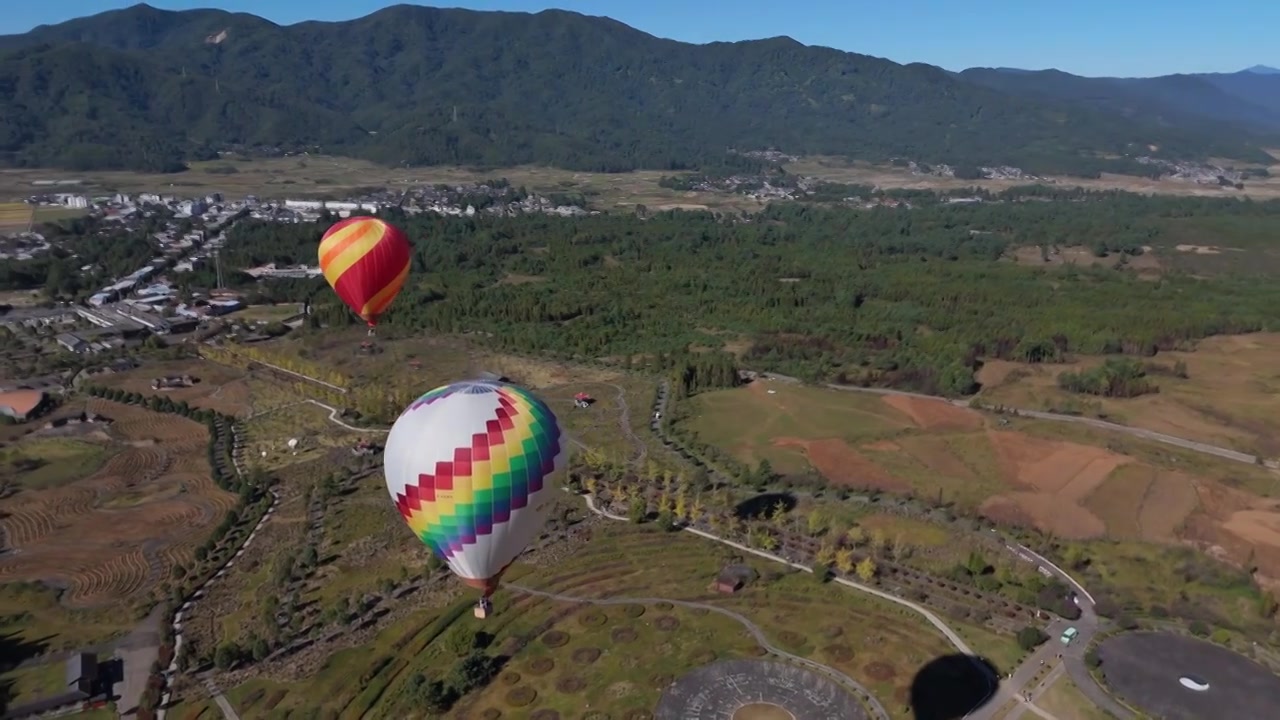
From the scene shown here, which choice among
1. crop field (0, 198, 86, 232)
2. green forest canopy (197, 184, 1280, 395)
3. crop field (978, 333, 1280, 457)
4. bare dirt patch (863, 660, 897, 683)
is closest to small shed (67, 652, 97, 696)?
bare dirt patch (863, 660, 897, 683)

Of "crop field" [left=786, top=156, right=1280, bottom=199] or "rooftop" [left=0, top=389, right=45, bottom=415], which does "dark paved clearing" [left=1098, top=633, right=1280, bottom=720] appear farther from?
"crop field" [left=786, top=156, right=1280, bottom=199]

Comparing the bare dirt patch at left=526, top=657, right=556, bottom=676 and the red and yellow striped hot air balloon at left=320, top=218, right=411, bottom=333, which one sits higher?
the red and yellow striped hot air balloon at left=320, top=218, right=411, bottom=333

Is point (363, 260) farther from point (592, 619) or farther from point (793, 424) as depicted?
point (793, 424)

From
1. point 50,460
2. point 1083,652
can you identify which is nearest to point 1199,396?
point 1083,652

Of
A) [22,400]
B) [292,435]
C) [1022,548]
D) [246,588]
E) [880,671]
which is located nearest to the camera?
[880,671]

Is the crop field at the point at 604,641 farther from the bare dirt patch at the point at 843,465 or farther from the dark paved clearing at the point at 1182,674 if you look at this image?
the bare dirt patch at the point at 843,465

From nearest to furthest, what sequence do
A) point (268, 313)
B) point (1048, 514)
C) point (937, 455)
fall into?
point (1048, 514) < point (937, 455) < point (268, 313)

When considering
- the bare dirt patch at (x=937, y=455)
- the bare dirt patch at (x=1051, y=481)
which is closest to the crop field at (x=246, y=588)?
the bare dirt patch at (x=937, y=455)
